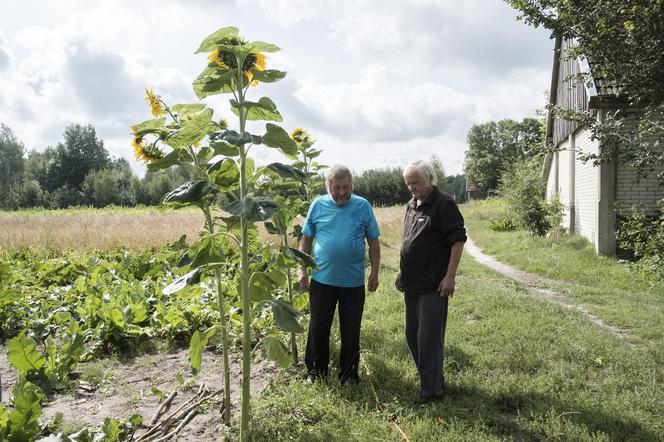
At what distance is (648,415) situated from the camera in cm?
355

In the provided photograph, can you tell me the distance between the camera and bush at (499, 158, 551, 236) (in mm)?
17453

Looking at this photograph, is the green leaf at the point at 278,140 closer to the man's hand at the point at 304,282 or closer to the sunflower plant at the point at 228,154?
the sunflower plant at the point at 228,154

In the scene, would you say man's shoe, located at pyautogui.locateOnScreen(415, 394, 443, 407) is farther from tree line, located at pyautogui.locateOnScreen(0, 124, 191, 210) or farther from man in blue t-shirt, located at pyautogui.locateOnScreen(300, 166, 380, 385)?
tree line, located at pyautogui.locateOnScreen(0, 124, 191, 210)

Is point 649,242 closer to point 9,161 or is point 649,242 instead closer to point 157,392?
point 157,392

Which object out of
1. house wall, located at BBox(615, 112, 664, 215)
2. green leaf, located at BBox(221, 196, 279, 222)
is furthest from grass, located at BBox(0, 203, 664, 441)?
house wall, located at BBox(615, 112, 664, 215)

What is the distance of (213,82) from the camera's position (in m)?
2.71

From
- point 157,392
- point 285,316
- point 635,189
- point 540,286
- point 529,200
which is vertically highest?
point 635,189

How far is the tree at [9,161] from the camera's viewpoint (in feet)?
221

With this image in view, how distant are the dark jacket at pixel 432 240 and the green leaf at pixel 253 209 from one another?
1683mm

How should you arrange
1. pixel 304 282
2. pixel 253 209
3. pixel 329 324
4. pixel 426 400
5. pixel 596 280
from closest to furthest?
A: pixel 253 209 → pixel 426 400 → pixel 329 324 → pixel 304 282 → pixel 596 280

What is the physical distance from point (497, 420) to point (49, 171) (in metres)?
75.3

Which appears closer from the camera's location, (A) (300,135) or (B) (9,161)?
(A) (300,135)

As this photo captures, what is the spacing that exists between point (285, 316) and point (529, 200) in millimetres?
17697

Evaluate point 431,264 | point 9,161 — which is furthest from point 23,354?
point 9,161
